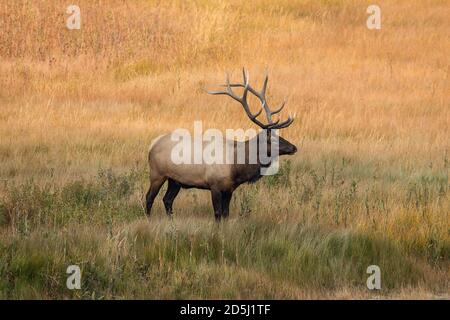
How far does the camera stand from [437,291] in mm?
8031

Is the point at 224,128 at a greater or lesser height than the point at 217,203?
greater

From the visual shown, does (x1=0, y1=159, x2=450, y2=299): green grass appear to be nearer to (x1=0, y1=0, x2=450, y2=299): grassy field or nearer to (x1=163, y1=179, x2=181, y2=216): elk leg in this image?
(x1=0, y1=0, x2=450, y2=299): grassy field

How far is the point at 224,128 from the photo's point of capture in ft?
49.3

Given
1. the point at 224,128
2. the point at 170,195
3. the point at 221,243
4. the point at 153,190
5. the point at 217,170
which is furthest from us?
the point at 224,128

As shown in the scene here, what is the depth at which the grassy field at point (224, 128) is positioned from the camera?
26.6 ft

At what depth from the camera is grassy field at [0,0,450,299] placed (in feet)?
26.6

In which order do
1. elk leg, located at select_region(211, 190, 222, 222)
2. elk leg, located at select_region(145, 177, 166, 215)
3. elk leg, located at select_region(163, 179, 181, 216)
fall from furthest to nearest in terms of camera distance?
1. elk leg, located at select_region(163, 179, 181, 216)
2. elk leg, located at select_region(145, 177, 166, 215)
3. elk leg, located at select_region(211, 190, 222, 222)

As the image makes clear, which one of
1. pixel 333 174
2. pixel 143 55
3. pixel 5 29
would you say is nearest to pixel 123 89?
pixel 143 55

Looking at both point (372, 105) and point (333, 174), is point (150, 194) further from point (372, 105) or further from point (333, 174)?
point (372, 105)

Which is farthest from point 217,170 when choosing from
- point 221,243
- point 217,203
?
point 221,243

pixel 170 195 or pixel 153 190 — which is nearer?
pixel 153 190

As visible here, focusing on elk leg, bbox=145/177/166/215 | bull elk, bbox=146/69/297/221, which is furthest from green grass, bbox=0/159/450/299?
bull elk, bbox=146/69/297/221

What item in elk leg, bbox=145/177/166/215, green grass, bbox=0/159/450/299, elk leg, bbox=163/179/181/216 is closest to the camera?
green grass, bbox=0/159/450/299

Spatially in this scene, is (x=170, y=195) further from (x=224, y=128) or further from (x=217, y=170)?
(x=224, y=128)
